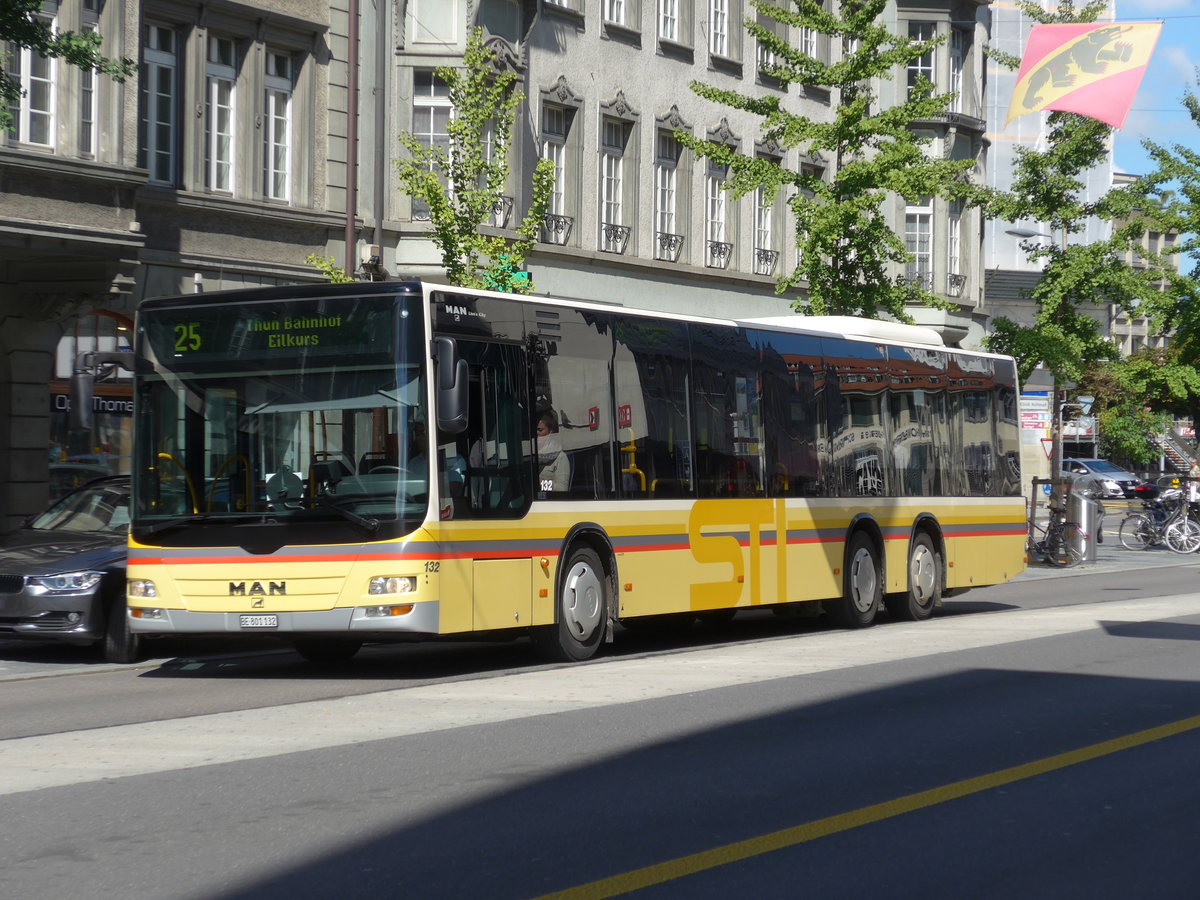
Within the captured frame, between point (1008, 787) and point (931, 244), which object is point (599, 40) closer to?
point (931, 244)

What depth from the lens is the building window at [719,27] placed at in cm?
3650

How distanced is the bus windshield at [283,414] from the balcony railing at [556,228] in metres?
18.1

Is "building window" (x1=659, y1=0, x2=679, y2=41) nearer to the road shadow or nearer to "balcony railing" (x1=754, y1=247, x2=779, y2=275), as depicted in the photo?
"balcony railing" (x1=754, y1=247, x2=779, y2=275)

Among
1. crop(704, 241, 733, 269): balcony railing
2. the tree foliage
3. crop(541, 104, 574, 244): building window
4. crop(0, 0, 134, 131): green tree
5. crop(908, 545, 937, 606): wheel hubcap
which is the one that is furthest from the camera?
crop(704, 241, 733, 269): balcony railing

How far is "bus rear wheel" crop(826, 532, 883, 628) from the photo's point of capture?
61.4 ft

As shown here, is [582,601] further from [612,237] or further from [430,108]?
[612,237]

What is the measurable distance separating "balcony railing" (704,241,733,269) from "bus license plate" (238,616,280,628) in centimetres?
2388

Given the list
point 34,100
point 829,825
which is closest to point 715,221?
point 34,100

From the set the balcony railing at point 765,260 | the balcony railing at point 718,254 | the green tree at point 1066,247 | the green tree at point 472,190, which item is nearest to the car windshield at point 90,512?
the green tree at point 472,190

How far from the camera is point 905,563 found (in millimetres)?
19797

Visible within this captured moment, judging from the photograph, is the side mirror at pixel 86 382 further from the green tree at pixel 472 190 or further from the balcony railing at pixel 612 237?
the balcony railing at pixel 612 237

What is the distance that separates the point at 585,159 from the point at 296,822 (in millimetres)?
26162

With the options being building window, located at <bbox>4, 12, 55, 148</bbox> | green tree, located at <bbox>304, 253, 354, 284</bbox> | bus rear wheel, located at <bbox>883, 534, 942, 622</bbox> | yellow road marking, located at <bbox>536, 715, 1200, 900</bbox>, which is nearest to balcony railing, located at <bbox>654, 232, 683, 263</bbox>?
green tree, located at <bbox>304, 253, 354, 284</bbox>

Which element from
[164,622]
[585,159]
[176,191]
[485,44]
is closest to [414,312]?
[164,622]
